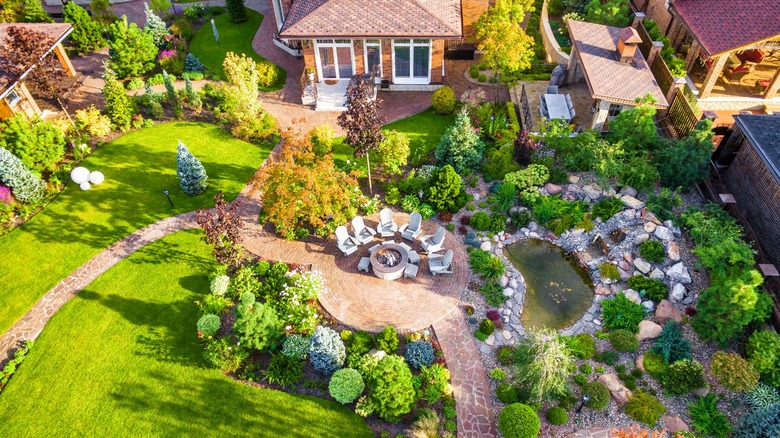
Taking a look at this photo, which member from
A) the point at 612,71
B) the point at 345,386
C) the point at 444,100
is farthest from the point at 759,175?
the point at 345,386

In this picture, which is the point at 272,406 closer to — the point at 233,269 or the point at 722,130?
the point at 233,269

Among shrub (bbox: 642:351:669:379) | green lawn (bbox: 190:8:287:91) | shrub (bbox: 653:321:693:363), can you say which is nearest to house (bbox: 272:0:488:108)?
green lawn (bbox: 190:8:287:91)

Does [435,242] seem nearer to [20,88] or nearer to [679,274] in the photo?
[679,274]

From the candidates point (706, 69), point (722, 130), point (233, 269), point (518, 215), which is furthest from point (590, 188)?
point (233, 269)

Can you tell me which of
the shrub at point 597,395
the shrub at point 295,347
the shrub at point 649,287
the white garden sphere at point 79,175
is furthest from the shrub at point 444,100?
the white garden sphere at point 79,175

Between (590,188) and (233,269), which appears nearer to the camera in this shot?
(233,269)

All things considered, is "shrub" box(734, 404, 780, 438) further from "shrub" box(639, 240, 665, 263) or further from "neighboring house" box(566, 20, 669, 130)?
"neighboring house" box(566, 20, 669, 130)

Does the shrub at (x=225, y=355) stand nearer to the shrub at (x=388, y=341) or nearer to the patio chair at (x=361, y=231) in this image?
the shrub at (x=388, y=341)
